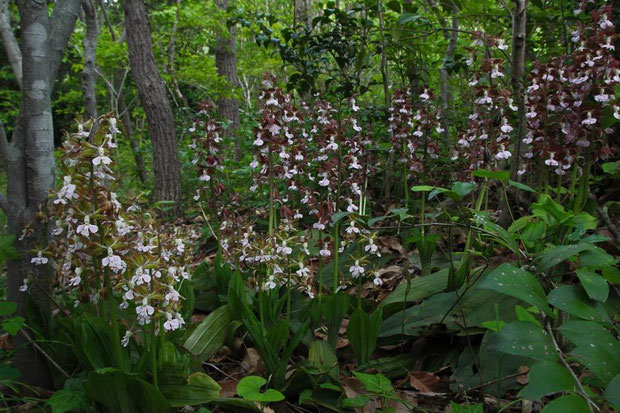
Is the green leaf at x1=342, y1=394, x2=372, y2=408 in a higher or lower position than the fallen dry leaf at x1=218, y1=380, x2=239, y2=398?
higher

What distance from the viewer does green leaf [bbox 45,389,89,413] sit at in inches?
69.3

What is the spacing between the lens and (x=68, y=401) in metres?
1.80

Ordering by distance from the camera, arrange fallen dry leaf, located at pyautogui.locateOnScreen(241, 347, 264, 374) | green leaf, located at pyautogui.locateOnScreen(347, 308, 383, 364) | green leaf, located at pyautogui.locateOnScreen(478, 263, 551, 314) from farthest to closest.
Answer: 1. fallen dry leaf, located at pyautogui.locateOnScreen(241, 347, 264, 374)
2. green leaf, located at pyautogui.locateOnScreen(347, 308, 383, 364)
3. green leaf, located at pyautogui.locateOnScreen(478, 263, 551, 314)

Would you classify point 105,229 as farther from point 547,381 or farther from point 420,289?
point 420,289

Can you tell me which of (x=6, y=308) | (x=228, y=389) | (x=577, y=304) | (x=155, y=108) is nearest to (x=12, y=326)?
(x=6, y=308)

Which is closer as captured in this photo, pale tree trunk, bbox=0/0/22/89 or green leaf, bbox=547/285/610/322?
green leaf, bbox=547/285/610/322

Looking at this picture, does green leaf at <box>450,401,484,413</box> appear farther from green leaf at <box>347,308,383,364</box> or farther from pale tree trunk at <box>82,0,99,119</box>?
pale tree trunk at <box>82,0,99,119</box>

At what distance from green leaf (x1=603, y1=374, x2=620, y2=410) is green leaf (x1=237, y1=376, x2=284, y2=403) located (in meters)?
1.10

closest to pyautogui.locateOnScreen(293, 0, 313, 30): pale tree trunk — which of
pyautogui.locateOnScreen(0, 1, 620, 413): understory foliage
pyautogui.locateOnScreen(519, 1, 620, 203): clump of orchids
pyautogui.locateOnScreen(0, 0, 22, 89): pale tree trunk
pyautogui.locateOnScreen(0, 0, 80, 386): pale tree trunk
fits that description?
pyautogui.locateOnScreen(0, 1, 620, 413): understory foliage

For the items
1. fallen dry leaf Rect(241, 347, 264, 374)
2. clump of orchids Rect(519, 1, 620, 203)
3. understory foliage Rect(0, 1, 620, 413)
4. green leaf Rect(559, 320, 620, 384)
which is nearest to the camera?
green leaf Rect(559, 320, 620, 384)

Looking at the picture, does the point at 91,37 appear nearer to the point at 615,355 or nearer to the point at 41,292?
the point at 41,292

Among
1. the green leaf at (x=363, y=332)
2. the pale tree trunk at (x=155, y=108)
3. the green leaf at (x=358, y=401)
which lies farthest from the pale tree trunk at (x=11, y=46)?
the green leaf at (x=358, y=401)

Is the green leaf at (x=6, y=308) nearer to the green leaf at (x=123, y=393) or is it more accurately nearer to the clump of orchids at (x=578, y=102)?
the green leaf at (x=123, y=393)

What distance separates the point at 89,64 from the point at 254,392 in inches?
230
